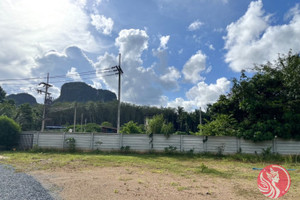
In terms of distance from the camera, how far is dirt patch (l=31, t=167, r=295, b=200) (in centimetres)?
371

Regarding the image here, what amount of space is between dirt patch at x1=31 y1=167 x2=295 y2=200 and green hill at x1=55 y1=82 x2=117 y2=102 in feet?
251

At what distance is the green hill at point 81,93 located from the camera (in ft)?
267

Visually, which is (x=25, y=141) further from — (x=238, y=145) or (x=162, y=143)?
(x=238, y=145)

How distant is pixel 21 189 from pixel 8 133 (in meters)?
9.87

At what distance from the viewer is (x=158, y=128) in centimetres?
1132

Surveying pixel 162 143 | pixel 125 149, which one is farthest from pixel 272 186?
pixel 125 149

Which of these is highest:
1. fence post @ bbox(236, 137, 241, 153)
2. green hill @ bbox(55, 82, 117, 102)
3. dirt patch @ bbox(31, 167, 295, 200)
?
green hill @ bbox(55, 82, 117, 102)

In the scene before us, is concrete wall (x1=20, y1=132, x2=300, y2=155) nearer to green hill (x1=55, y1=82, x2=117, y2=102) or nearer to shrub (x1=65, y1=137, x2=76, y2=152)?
shrub (x1=65, y1=137, x2=76, y2=152)

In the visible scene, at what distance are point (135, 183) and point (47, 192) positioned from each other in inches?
75.0

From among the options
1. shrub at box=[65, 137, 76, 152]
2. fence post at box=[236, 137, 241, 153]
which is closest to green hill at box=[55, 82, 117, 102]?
shrub at box=[65, 137, 76, 152]

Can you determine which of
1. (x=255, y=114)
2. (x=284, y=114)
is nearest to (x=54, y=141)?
(x=255, y=114)

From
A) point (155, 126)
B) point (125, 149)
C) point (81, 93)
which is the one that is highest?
point (81, 93)

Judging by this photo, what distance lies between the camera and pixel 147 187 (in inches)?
168

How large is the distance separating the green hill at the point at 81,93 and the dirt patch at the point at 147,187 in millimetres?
76383
